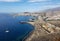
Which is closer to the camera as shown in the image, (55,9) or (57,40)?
(57,40)

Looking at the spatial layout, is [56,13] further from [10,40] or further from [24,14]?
[10,40]

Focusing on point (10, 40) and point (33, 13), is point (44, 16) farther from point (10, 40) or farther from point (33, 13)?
point (10, 40)

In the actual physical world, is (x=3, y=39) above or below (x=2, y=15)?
above

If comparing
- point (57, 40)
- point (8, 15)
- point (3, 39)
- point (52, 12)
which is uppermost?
point (57, 40)

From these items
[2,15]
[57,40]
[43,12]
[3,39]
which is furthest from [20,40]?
[2,15]

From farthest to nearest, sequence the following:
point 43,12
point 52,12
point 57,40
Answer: point 43,12 < point 52,12 < point 57,40

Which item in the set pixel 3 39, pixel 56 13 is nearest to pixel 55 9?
pixel 56 13

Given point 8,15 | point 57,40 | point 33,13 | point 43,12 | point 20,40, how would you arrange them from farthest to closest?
point 8,15 → point 33,13 → point 43,12 → point 20,40 → point 57,40

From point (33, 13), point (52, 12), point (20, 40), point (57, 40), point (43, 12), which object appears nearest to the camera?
point (57, 40)

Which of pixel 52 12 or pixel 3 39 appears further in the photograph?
pixel 52 12
